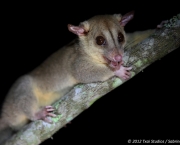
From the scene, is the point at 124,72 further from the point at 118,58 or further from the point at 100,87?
the point at 100,87

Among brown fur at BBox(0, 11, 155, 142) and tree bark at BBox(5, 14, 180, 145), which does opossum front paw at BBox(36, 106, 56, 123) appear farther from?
brown fur at BBox(0, 11, 155, 142)

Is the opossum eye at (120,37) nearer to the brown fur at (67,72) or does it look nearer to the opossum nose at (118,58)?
the brown fur at (67,72)

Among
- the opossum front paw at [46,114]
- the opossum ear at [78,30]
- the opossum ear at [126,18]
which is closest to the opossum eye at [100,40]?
the opossum ear at [78,30]

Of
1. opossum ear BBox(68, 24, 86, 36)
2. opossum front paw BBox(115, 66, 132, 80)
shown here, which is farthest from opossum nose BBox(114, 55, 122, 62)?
opossum ear BBox(68, 24, 86, 36)

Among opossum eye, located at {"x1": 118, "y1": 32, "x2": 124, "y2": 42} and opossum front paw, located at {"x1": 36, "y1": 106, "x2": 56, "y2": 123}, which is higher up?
opossum eye, located at {"x1": 118, "y1": 32, "x2": 124, "y2": 42}

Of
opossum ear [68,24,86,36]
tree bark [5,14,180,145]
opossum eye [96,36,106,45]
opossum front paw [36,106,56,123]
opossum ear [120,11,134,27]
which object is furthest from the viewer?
opossum ear [120,11,134,27]

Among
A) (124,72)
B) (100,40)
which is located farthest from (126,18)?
(124,72)

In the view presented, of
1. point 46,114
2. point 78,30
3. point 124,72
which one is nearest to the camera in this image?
point 124,72

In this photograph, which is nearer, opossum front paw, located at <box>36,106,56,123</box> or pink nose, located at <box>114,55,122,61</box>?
pink nose, located at <box>114,55,122,61</box>
